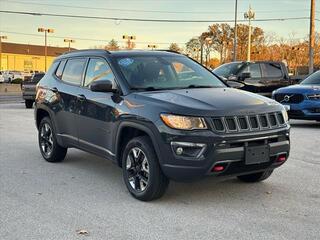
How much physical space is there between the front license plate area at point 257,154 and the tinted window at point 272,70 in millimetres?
11985

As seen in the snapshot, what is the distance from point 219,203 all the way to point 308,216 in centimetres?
97

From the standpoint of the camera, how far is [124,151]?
5.57 m

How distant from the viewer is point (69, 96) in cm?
683

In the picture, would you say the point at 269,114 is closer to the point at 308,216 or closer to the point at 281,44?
the point at 308,216

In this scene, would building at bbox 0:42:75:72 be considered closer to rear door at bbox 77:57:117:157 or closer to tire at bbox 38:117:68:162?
tire at bbox 38:117:68:162

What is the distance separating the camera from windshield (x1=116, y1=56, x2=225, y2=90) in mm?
5871

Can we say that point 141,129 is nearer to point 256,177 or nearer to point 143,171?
point 143,171

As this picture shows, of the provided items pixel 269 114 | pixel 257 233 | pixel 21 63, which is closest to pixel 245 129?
pixel 269 114

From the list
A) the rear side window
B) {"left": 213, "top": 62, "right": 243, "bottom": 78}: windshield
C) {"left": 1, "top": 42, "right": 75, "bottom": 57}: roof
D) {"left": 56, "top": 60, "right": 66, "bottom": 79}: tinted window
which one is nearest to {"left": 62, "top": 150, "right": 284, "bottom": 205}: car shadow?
the rear side window

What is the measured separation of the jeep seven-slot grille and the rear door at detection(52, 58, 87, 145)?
2.52 meters

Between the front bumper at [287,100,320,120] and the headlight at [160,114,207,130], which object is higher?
the headlight at [160,114,207,130]

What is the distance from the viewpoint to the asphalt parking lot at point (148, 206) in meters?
4.34

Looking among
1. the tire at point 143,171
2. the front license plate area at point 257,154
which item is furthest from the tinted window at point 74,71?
the front license plate area at point 257,154

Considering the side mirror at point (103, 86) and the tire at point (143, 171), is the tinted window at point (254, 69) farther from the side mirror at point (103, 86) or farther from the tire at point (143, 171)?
the tire at point (143, 171)
